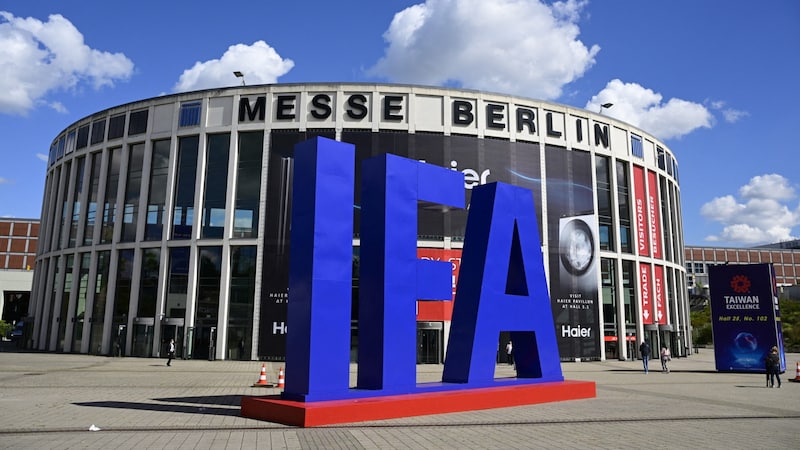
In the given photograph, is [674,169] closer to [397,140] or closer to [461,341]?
[397,140]

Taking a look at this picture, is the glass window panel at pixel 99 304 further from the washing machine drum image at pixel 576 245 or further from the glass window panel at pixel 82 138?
the washing machine drum image at pixel 576 245

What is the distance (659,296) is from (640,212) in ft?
20.7

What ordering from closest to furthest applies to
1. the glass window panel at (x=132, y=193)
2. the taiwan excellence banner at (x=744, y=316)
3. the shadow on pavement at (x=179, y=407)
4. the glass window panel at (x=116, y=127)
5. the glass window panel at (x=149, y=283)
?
the shadow on pavement at (x=179, y=407)
the taiwan excellence banner at (x=744, y=316)
the glass window panel at (x=149, y=283)
the glass window panel at (x=132, y=193)
the glass window panel at (x=116, y=127)

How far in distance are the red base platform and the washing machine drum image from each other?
22921mm

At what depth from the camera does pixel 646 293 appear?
134 feet

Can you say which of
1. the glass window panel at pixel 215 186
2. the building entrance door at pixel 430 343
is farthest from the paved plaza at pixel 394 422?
the glass window panel at pixel 215 186

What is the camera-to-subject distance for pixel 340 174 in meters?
12.7

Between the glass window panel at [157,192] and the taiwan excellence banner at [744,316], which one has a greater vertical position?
the glass window panel at [157,192]

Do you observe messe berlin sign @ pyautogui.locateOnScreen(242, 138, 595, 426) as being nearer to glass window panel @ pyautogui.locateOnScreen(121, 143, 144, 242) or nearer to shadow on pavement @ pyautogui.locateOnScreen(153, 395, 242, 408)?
shadow on pavement @ pyautogui.locateOnScreen(153, 395, 242, 408)

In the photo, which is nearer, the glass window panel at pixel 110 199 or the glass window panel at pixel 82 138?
the glass window panel at pixel 110 199

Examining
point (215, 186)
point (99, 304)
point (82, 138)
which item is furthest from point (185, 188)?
point (82, 138)

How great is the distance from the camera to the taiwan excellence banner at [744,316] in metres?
26.9

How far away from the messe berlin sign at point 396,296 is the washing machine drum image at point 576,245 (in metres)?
21.7

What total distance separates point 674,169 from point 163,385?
44.5 meters
